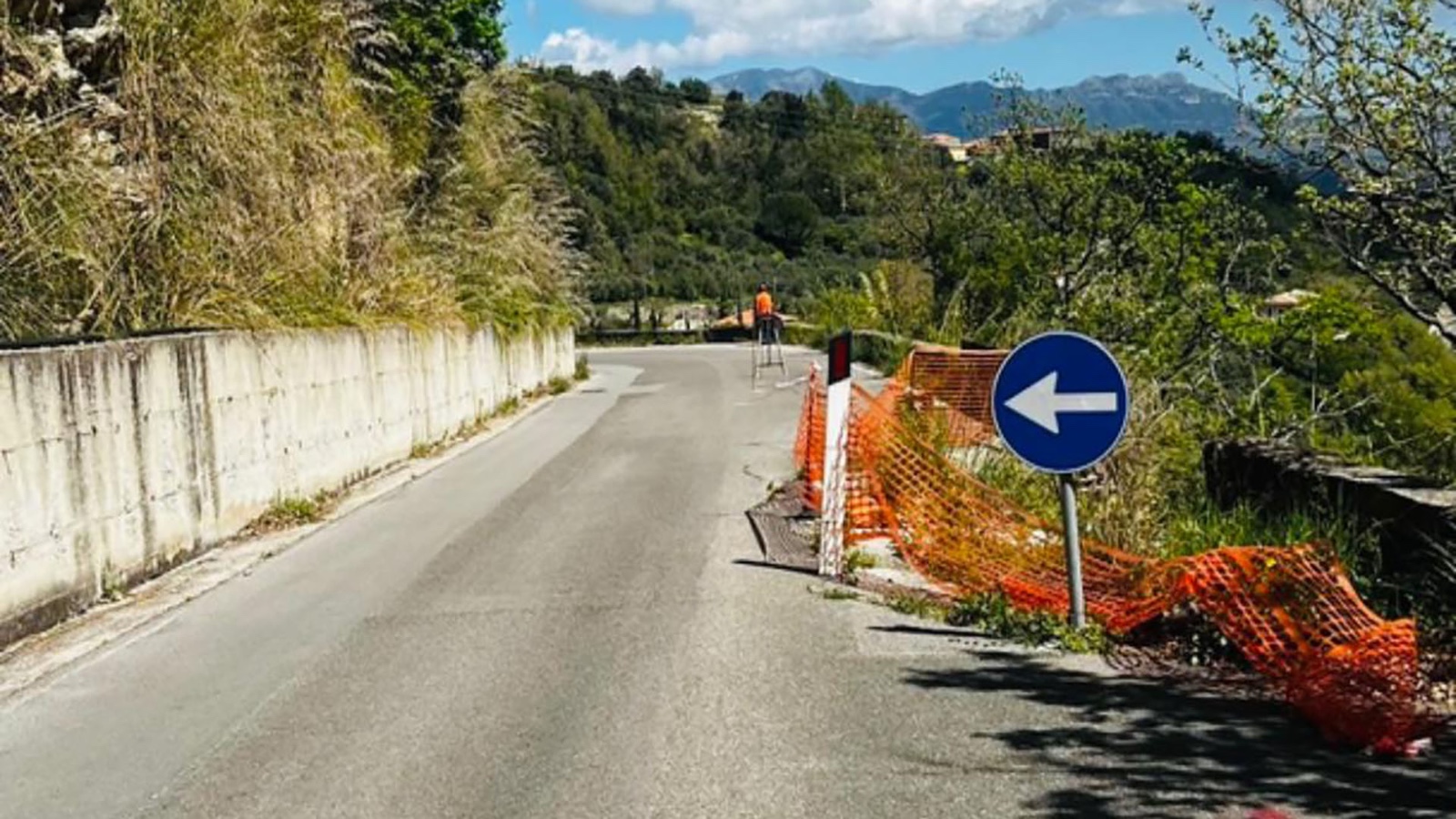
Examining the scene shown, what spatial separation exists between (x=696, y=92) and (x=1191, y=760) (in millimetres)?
114433

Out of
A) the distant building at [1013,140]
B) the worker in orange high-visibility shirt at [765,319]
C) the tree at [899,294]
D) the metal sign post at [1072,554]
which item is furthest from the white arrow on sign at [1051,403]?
the worker in orange high-visibility shirt at [765,319]

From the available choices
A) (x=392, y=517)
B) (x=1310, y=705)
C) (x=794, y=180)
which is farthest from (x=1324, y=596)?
(x=794, y=180)

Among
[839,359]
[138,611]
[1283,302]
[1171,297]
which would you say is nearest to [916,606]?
[839,359]

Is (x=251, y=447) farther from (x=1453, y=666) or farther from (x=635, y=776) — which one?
(x=1453, y=666)

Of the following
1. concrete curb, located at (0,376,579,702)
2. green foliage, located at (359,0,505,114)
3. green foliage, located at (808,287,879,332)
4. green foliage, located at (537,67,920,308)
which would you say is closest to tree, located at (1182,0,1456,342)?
concrete curb, located at (0,376,579,702)

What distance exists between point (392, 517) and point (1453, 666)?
27.1ft

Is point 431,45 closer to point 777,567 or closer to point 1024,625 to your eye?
point 777,567

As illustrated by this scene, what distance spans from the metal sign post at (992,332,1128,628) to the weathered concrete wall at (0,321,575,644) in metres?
5.38

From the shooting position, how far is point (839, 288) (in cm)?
3975

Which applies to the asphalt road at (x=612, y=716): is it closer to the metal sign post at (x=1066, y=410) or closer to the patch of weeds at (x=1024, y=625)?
the patch of weeds at (x=1024, y=625)

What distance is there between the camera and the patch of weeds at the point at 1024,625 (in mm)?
6895

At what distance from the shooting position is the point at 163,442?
30.4 ft

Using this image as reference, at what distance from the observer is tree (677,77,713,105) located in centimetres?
11356

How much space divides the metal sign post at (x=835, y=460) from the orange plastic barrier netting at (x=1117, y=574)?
1.97 feet
